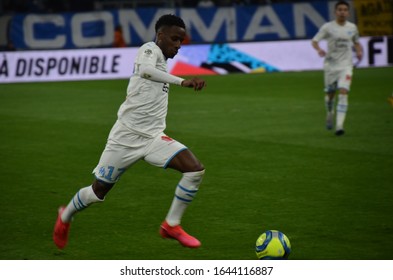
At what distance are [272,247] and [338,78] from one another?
31.1 feet

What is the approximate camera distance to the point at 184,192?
8031 millimetres

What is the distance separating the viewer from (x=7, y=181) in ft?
39.3

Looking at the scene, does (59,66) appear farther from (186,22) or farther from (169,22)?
(169,22)

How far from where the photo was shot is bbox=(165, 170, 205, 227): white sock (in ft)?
26.1

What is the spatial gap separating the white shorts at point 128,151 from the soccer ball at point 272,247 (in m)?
1.16

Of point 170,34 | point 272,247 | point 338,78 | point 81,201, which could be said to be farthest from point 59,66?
point 272,247

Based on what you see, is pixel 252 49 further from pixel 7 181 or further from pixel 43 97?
pixel 7 181

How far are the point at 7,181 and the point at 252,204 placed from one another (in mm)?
3716

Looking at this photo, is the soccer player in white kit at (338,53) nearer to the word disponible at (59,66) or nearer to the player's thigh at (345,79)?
the player's thigh at (345,79)

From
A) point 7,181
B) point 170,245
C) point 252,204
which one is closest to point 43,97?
point 7,181

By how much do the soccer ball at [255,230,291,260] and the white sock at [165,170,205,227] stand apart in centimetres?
86

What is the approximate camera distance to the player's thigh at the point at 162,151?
7.95 m

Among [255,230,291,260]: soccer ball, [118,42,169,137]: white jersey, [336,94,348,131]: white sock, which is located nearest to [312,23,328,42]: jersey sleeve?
[336,94,348,131]: white sock

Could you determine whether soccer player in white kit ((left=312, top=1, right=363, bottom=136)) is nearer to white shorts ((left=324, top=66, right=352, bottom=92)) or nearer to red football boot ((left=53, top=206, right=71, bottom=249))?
white shorts ((left=324, top=66, right=352, bottom=92))
